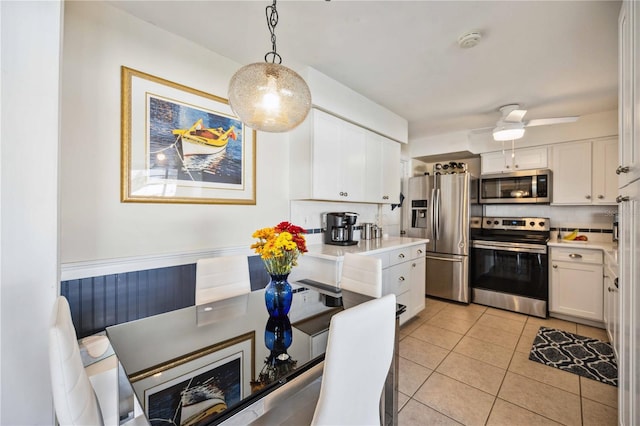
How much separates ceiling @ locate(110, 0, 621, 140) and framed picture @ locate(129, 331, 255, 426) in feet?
6.32

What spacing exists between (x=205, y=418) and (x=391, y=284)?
2.32 metres

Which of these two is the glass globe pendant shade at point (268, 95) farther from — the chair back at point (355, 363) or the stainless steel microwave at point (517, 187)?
the stainless steel microwave at point (517, 187)

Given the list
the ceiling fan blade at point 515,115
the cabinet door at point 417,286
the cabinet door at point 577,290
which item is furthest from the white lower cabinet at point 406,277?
the ceiling fan blade at point 515,115

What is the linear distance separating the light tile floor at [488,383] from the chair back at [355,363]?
42.2 inches

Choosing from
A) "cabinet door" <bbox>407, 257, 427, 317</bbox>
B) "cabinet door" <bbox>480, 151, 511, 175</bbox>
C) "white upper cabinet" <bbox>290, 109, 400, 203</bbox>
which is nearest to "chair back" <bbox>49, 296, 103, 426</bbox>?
"white upper cabinet" <bbox>290, 109, 400, 203</bbox>

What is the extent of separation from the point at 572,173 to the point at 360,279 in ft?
11.3

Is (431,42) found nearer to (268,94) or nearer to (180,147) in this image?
(268,94)

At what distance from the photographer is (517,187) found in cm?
374

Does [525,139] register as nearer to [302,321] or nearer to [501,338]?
[501,338]

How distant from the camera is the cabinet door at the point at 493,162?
3.91 m

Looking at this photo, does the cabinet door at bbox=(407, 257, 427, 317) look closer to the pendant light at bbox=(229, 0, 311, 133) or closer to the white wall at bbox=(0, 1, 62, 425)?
the pendant light at bbox=(229, 0, 311, 133)

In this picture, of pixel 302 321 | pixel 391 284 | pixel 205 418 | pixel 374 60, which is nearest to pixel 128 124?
pixel 302 321

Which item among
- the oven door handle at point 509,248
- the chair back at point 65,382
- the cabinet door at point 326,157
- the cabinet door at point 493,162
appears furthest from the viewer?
the cabinet door at point 493,162

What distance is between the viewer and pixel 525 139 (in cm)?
375
